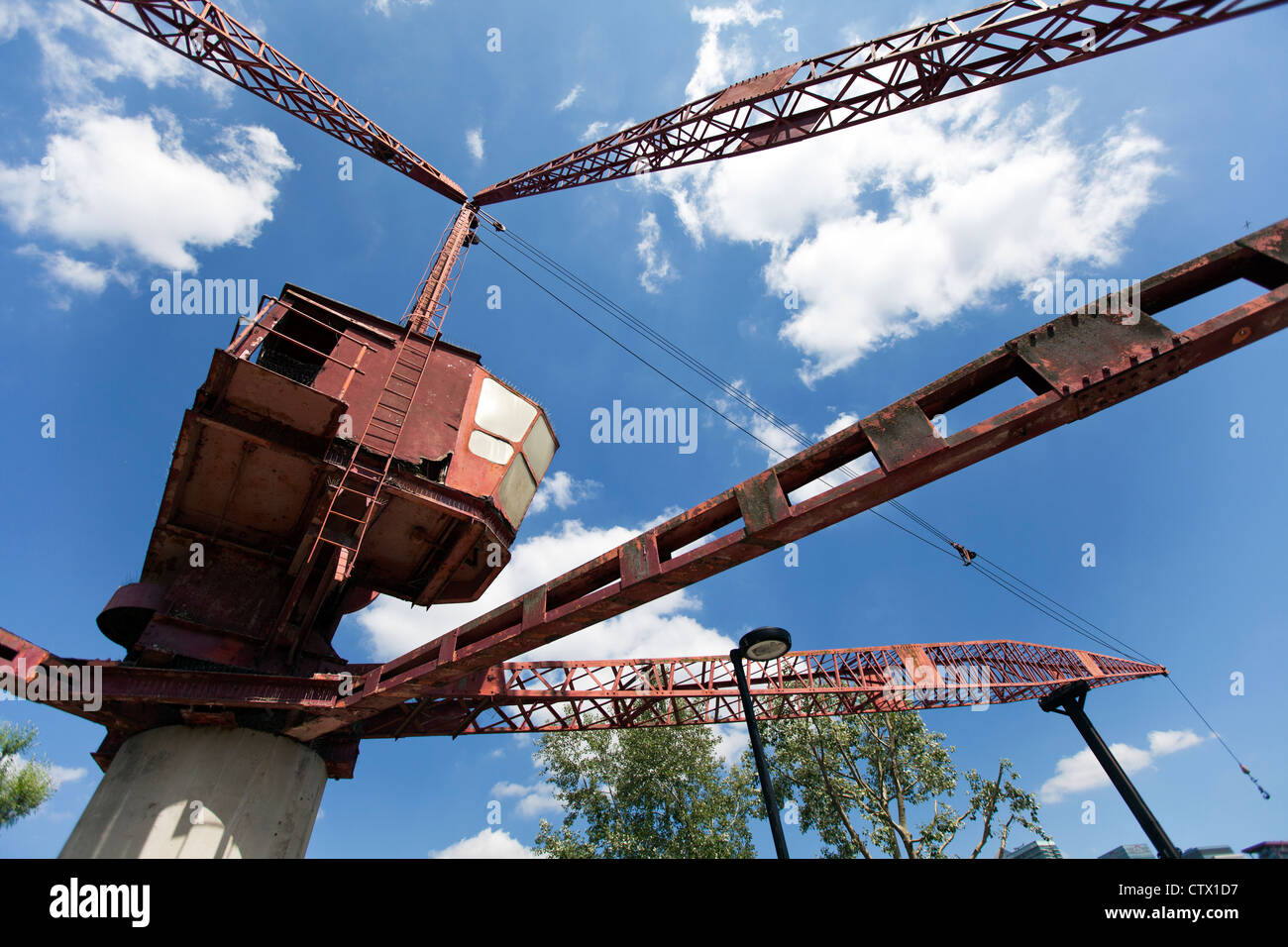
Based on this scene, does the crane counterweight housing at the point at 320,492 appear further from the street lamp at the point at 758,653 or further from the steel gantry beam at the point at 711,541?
the street lamp at the point at 758,653

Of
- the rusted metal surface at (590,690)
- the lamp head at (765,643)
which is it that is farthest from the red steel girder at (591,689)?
the lamp head at (765,643)

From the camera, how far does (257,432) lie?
953 centimetres

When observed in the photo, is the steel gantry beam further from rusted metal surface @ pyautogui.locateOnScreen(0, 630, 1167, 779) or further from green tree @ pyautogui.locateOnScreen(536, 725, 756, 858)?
green tree @ pyautogui.locateOnScreen(536, 725, 756, 858)

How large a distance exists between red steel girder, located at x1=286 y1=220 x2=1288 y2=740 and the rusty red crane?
0.06ft

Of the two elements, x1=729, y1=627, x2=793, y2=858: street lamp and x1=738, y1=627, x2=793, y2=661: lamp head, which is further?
x1=738, y1=627, x2=793, y2=661: lamp head

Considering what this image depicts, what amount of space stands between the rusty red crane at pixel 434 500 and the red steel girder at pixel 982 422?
2 centimetres

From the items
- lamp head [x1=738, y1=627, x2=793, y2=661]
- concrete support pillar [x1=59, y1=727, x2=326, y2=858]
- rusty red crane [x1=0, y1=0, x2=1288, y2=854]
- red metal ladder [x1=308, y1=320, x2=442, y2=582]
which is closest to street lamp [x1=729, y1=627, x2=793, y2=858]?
lamp head [x1=738, y1=627, x2=793, y2=661]

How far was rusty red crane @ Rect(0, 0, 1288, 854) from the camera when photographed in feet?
15.0

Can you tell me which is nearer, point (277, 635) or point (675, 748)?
point (277, 635)

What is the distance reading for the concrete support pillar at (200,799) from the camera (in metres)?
8.28

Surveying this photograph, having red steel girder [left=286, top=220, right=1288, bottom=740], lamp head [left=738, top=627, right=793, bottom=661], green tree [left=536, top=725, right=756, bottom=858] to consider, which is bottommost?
green tree [left=536, top=725, right=756, bottom=858]
